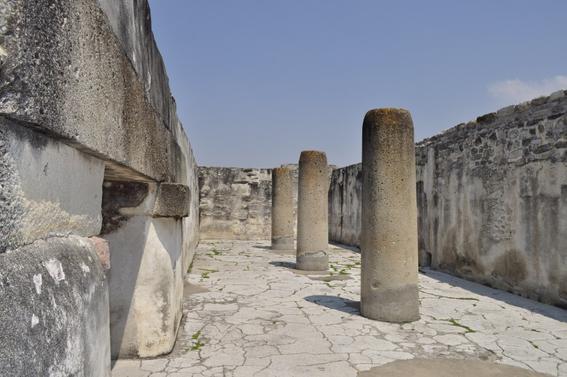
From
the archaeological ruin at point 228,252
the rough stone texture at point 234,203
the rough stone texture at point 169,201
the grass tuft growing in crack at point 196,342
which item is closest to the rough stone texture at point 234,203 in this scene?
the rough stone texture at point 234,203

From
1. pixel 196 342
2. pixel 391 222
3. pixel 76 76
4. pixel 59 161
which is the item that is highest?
pixel 76 76

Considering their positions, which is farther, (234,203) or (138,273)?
(234,203)

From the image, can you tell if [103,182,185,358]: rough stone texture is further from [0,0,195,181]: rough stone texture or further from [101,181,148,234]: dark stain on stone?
[0,0,195,181]: rough stone texture

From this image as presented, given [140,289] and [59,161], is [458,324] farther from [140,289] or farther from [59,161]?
[59,161]

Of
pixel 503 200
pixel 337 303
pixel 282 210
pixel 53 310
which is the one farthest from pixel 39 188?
pixel 282 210

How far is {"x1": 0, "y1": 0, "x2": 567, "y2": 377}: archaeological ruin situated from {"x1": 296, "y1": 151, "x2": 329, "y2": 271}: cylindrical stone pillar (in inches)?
1.2

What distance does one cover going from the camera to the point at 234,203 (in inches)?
601

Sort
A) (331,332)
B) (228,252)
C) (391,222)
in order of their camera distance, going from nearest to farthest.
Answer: (331,332) < (391,222) < (228,252)

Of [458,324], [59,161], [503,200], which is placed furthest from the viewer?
[503,200]

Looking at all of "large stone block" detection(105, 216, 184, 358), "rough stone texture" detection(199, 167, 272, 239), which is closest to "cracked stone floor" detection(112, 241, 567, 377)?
"large stone block" detection(105, 216, 184, 358)

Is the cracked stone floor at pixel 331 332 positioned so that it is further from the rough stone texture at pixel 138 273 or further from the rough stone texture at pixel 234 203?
the rough stone texture at pixel 234 203

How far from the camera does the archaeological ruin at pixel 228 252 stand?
0.95m

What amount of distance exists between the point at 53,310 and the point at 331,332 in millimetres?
3833

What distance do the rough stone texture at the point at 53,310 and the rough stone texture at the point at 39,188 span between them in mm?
38
